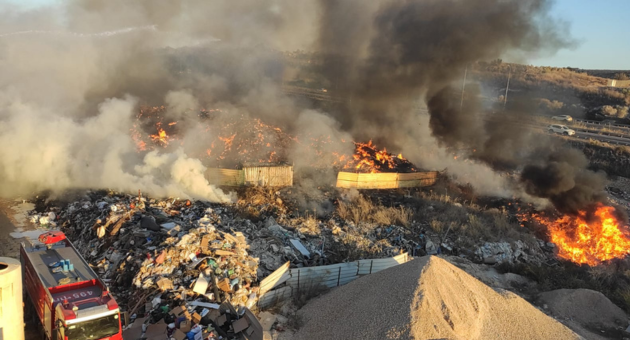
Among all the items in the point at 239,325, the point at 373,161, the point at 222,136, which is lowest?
the point at 239,325

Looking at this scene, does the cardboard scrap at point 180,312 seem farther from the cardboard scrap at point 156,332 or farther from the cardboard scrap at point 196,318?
the cardboard scrap at point 156,332

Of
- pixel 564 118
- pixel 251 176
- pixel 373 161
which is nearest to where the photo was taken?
pixel 251 176

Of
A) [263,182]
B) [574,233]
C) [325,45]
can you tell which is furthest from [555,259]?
[325,45]

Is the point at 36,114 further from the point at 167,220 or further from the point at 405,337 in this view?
the point at 405,337

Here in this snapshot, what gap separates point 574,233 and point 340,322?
1116 centimetres

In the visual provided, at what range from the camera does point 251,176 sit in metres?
16.4

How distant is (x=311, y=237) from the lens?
12.9m

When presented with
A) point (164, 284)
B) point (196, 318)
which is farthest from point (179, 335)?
point (164, 284)

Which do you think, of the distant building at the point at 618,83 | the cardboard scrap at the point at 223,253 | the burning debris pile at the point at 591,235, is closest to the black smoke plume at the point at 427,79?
the burning debris pile at the point at 591,235

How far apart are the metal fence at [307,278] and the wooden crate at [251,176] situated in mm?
6642

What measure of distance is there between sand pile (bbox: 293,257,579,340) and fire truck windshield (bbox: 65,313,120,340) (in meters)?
3.63

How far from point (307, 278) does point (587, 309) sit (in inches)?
273

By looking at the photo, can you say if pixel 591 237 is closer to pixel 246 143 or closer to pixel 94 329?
pixel 246 143

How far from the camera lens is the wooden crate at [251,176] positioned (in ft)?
53.0
